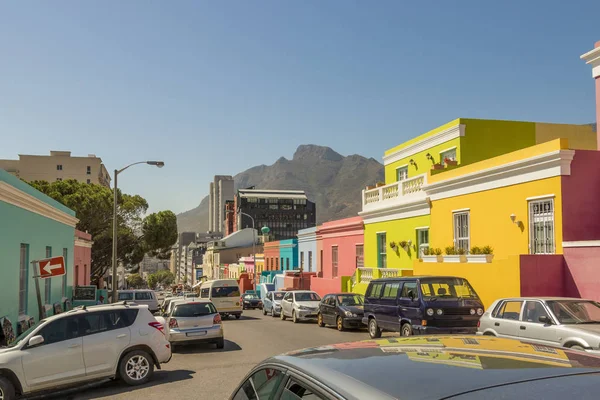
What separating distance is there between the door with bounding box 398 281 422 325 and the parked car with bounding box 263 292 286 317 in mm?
17197

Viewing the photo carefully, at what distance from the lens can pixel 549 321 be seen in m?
11.8

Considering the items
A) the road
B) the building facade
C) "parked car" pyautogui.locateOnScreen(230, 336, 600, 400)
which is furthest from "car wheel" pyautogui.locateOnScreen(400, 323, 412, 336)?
the building facade

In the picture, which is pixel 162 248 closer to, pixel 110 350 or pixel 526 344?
pixel 110 350

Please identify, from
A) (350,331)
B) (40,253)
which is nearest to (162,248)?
(40,253)

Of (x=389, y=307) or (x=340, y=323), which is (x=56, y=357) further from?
(x=340, y=323)

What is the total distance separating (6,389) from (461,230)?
17.5m

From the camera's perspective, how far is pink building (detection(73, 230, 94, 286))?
3525 cm

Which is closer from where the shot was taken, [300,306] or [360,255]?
[300,306]

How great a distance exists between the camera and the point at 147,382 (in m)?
12.0

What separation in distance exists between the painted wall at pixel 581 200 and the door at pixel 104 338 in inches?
511

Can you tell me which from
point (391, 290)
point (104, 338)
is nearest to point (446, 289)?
point (391, 290)

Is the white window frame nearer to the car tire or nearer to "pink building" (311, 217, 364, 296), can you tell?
the car tire

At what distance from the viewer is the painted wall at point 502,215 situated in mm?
17766

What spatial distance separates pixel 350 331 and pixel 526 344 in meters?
19.8
